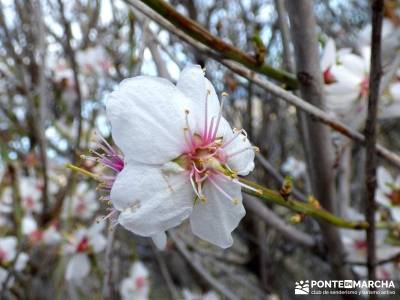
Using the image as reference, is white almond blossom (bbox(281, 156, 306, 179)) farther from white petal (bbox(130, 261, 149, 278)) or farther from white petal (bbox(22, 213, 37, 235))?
white petal (bbox(22, 213, 37, 235))

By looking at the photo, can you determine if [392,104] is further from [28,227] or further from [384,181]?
[28,227]

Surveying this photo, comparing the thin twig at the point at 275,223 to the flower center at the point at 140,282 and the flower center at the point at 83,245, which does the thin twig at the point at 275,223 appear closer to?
the flower center at the point at 83,245

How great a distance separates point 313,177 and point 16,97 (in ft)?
6.18

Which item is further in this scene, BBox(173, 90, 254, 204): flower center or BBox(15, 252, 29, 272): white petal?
BBox(15, 252, 29, 272): white petal

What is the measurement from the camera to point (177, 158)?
631mm

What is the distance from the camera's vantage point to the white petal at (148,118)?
0.57 m

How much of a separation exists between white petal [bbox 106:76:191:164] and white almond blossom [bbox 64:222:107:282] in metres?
1.04

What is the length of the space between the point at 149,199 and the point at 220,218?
100 millimetres

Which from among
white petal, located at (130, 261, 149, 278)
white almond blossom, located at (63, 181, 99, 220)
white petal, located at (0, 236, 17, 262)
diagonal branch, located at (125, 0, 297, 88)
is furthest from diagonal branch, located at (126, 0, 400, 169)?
white petal, located at (130, 261, 149, 278)

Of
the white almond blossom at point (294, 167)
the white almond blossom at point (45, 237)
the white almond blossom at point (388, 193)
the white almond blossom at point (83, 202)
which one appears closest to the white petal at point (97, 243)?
the white almond blossom at point (45, 237)

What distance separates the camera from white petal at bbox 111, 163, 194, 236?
A: 56 centimetres

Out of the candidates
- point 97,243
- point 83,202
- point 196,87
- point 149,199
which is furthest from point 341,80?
point 83,202

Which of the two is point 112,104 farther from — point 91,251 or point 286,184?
point 91,251

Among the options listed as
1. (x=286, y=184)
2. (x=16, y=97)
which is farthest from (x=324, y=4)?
(x=286, y=184)
